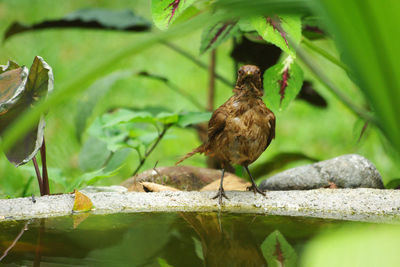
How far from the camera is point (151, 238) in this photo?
4.75ft

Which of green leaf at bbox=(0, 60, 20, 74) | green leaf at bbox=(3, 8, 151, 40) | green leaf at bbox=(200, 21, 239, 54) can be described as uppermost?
green leaf at bbox=(3, 8, 151, 40)

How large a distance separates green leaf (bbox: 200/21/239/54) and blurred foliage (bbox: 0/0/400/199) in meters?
0.03

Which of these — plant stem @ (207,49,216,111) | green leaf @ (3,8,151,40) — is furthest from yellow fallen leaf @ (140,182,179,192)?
green leaf @ (3,8,151,40)

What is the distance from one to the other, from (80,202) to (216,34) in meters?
0.95

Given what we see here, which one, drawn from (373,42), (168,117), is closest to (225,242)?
(168,117)

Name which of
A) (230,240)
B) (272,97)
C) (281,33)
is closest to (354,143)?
(272,97)

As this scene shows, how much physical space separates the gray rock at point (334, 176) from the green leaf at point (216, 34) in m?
0.62

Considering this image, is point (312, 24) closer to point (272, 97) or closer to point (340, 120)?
point (272, 97)

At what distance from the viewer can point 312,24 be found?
2570mm

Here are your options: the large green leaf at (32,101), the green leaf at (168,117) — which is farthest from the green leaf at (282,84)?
the large green leaf at (32,101)

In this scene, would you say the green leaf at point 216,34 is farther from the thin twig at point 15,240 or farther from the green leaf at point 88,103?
the thin twig at point 15,240

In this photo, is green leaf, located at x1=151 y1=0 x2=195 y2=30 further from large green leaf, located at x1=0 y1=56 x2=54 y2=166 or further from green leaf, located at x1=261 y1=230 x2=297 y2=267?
green leaf, located at x1=261 y1=230 x2=297 y2=267

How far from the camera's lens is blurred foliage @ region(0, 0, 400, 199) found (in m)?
0.30

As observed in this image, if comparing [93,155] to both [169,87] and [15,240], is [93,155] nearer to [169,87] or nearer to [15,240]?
[15,240]
